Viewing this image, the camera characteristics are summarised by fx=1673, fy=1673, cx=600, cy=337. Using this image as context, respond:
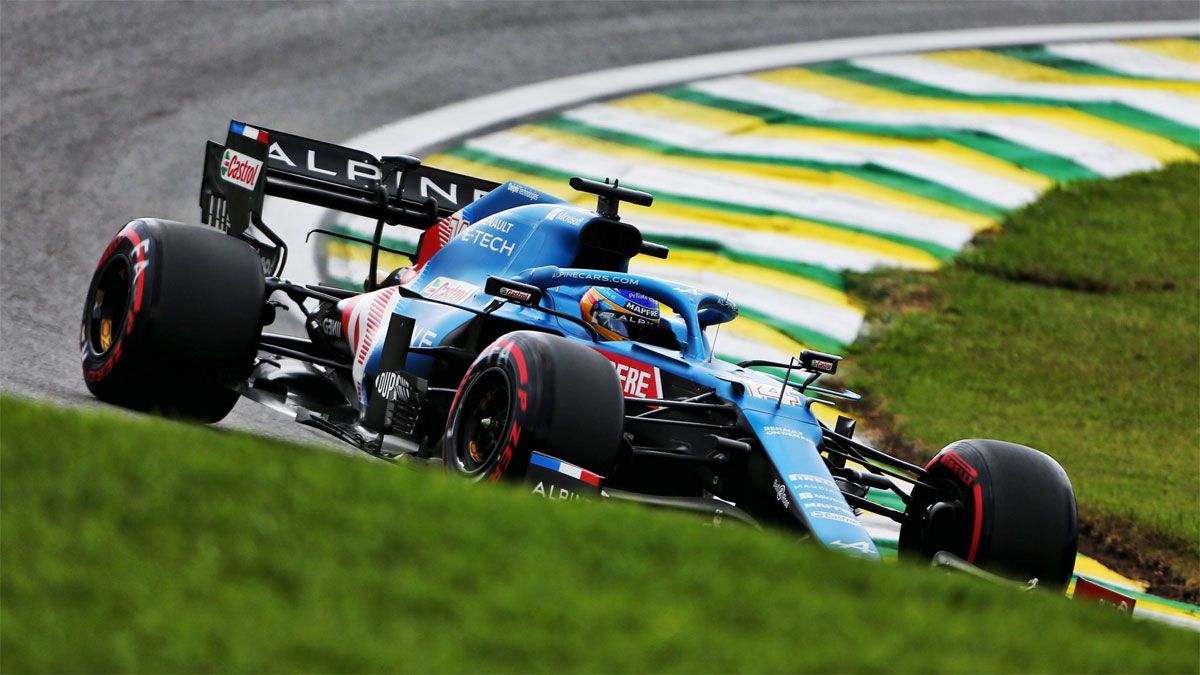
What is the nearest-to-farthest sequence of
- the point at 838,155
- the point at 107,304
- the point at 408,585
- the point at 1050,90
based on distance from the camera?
the point at 408,585, the point at 107,304, the point at 838,155, the point at 1050,90

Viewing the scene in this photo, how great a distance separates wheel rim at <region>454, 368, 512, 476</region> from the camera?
7.08 meters

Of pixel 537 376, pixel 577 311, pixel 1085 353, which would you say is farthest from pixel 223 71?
pixel 537 376

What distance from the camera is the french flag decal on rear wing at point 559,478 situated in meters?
6.60

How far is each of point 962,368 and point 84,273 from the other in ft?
21.8

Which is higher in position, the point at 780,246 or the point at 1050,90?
the point at 1050,90

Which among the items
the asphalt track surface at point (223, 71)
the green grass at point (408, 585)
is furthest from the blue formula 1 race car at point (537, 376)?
the green grass at point (408, 585)

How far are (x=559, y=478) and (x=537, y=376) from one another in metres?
0.42

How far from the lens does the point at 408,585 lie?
13.5 ft

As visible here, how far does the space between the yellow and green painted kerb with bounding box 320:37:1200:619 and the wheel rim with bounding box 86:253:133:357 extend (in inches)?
157

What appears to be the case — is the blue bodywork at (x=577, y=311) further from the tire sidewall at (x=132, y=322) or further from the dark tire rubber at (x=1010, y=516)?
the tire sidewall at (x=132, y=322)

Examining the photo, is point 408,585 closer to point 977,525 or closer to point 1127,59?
point 977,525

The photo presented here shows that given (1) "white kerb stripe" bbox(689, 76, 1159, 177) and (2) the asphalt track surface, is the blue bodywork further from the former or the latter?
(1) "white kerb stripe" bbox(689, 76, 1159, 177)

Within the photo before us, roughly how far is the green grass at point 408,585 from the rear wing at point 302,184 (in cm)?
478

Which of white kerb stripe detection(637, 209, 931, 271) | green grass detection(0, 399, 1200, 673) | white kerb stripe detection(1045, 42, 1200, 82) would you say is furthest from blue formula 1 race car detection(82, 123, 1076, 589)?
white kerb stripe detection(1045, 42, 1200, 82)
